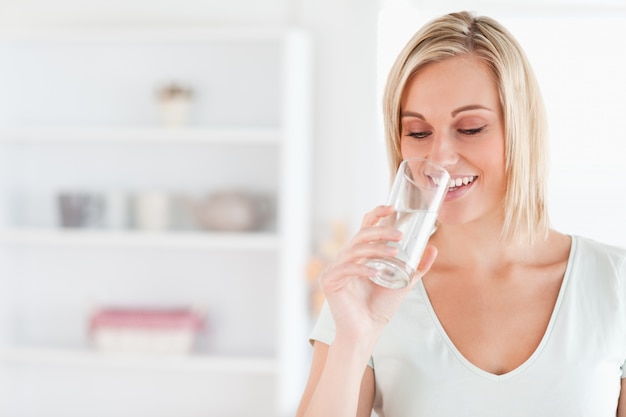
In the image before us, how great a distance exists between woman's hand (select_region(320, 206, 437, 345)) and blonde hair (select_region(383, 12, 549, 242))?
0.19 m

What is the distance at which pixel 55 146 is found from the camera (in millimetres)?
3887

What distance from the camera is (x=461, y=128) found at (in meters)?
1.31

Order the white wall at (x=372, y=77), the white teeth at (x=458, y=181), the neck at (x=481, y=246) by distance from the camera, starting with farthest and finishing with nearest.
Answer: the white wall at (x=372, y=77) < the neck at (x=481, y=246) < the white teeth at (x=458, y=181)

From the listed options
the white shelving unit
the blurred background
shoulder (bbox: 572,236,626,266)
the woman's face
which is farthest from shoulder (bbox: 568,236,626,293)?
the white shelving unit

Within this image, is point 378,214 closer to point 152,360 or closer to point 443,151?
point 443,151

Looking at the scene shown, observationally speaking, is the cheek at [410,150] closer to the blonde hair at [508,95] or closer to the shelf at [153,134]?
the blonde hair at [508,95]

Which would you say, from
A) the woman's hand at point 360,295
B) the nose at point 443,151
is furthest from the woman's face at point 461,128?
the woman's hand at point 360,295

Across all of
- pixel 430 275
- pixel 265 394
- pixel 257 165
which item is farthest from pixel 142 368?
pixel 430 275

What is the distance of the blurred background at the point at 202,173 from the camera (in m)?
3.41

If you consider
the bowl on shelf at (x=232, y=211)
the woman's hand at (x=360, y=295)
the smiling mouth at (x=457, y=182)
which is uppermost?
the smiling mouth at (x=457, y=182)

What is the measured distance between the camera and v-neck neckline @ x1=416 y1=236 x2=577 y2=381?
1311 mm

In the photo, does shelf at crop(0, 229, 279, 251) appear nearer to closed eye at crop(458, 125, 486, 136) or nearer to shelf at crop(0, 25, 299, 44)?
shelf at crop(0, 25, 299, 44)

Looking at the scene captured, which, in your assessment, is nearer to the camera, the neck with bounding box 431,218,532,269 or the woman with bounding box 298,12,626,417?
the woman with bounding box 298,12,626,417

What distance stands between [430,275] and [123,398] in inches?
108
